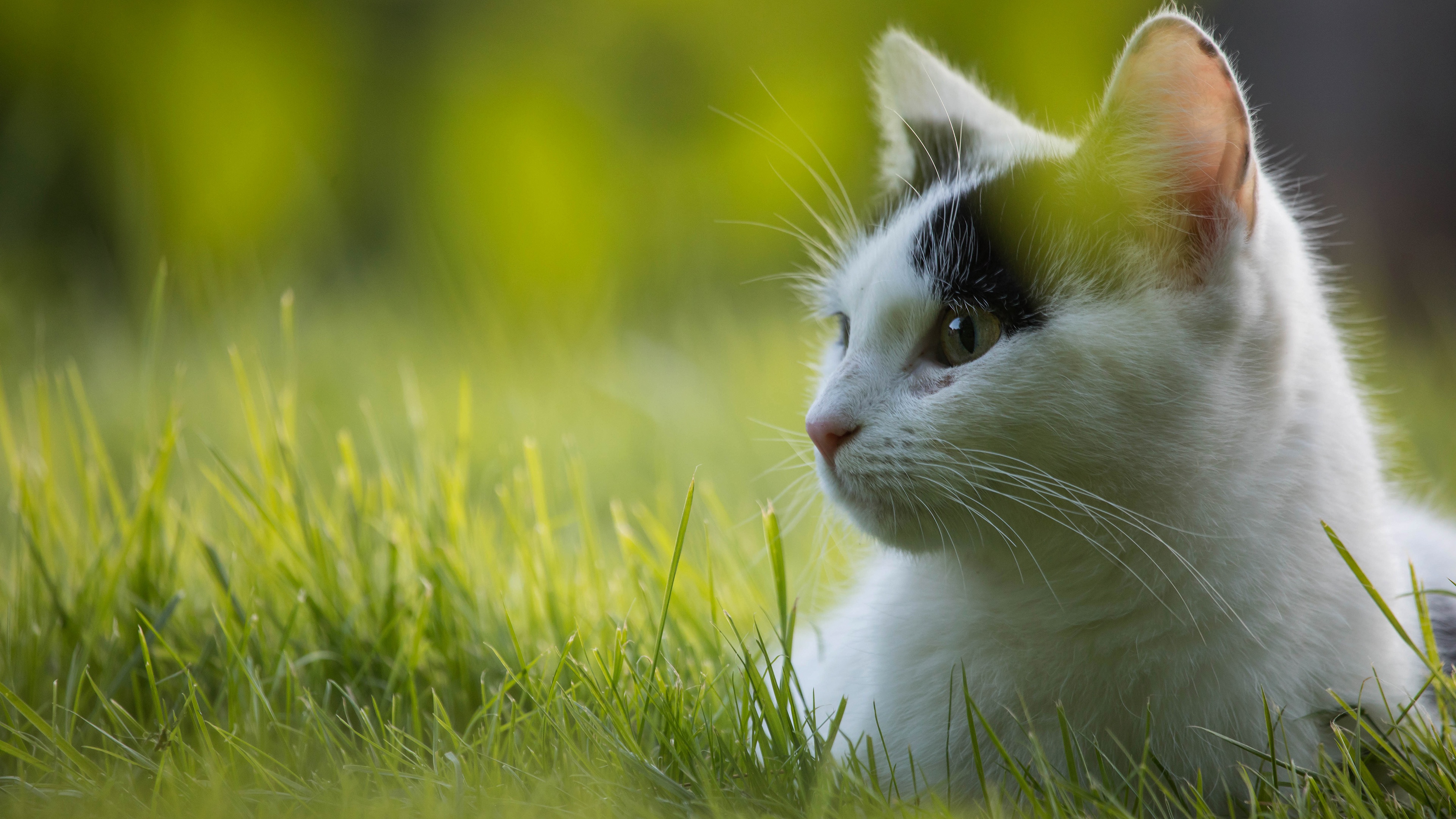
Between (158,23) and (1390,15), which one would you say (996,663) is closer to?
(1390,15)

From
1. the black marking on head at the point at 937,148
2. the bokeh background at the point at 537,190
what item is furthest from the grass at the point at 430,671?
the black marking on head at the point at 937,148

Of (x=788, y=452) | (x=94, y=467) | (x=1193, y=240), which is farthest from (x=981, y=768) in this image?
(x=94, y=467)

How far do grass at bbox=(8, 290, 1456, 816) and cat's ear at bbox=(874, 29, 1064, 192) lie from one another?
0.60 m

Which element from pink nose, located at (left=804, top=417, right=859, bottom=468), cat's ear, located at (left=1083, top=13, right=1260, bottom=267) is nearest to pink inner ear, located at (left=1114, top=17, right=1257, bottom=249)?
cat's ear, located at (left=1083, top=13, right=1260, bottom=267)

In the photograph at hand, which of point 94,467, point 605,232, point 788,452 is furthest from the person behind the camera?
point 605,232

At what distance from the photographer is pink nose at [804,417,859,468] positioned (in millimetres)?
979

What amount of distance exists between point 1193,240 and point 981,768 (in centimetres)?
59

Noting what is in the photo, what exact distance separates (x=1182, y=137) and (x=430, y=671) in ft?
3.68

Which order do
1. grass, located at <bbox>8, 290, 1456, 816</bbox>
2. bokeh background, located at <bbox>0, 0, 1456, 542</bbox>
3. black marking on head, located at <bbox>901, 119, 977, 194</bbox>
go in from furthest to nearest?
bokeh background, located at <bbox>0, 0, 1456, 542</bbox>
black marking on head, located at <bbox>901, 119, 977, 194</bbox>
grass, located at <bbox>8, 290, 1456, 816</bbox>

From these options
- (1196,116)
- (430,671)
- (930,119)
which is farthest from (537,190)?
(1196,116)

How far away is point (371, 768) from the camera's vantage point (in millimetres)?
905

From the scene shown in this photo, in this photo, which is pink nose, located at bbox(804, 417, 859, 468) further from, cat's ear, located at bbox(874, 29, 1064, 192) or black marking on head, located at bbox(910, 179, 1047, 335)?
cat's ear, located at bbox(874, 29, 1064, 192)

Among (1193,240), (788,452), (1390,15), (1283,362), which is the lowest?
(788,452)

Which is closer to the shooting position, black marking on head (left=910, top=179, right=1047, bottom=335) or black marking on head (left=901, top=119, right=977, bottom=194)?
→ black marking on head (left=910, top=179, right=1047, bottom=335)
